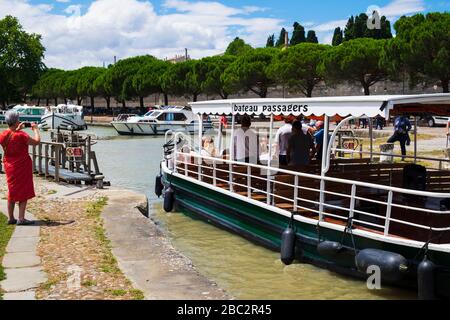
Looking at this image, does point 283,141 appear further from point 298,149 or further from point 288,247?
point 288,247

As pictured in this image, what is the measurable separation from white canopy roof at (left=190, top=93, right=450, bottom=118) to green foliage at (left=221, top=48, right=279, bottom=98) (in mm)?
55380

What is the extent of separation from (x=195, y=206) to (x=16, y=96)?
4030 inches

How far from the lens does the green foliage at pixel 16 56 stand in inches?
4245

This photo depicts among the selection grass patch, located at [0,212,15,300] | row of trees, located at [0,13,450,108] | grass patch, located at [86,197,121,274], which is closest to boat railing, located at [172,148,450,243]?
grass patch, located at [86,197,121,274]

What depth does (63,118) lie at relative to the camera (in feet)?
189

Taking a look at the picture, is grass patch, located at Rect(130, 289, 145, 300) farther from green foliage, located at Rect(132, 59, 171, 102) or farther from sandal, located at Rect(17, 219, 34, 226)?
green foliage, located at Rect(132, 59, 171, 102)

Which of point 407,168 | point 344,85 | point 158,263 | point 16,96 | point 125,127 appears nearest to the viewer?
point 158,263

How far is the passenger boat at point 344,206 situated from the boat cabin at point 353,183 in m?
0.02

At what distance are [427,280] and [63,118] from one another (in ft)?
178

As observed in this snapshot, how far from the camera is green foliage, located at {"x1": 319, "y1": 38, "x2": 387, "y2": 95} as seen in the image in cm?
5528

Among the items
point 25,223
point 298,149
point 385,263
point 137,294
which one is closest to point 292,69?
point 298,149

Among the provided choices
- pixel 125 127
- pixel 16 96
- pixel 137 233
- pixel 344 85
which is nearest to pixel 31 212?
pixel 137 233

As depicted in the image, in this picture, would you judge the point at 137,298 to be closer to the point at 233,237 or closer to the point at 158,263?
the point at 158,263
